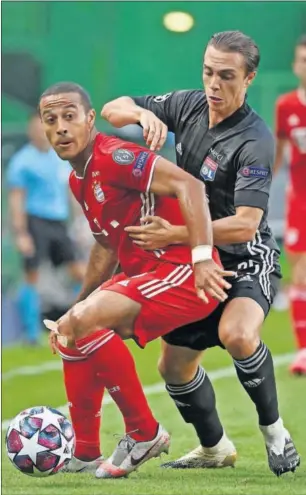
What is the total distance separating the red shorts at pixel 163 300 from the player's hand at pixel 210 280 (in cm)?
30

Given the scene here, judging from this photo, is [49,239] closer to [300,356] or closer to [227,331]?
[300,356]

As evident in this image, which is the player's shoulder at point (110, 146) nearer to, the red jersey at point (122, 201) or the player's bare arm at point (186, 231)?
the red jersey at point (122, 201)

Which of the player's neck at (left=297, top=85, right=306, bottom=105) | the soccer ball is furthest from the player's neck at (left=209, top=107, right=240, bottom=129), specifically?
the player's neck at (left=297, top=85, right=306, bottom=105)

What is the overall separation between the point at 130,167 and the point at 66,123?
16.4 inches

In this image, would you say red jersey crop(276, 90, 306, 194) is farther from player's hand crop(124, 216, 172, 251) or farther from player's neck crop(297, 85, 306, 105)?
player's hand crop(124, 216, 172, 251)

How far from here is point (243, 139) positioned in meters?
6.37

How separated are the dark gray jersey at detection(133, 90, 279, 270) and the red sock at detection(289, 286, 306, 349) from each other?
12.8 feet

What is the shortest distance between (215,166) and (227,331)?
0.88 m

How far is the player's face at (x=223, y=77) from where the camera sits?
638cm

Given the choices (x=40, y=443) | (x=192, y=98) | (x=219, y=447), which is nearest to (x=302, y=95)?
(x=192, y=98)

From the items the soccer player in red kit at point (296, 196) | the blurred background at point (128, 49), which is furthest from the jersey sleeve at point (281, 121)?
the blurred background at point (128, 49)

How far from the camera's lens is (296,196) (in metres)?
10.7

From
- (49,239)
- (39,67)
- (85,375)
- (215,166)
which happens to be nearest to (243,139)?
(215,166)

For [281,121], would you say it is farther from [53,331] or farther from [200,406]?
[53,331]
